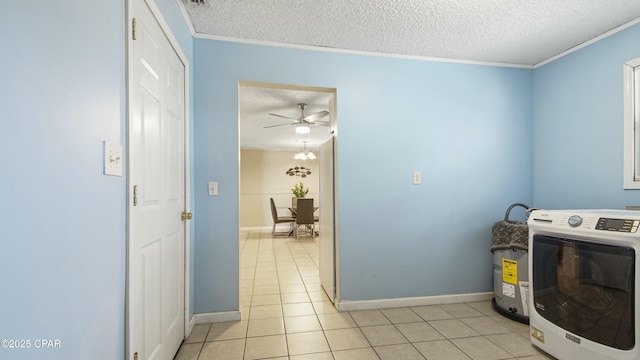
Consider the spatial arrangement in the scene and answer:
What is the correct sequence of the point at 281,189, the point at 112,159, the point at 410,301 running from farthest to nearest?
the point at 281,189, the point at 410,301, the point at 112,159

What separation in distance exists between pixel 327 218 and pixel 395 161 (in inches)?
36.2

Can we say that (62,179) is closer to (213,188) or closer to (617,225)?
(213,188)

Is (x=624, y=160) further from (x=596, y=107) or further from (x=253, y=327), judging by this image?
(x=253, y=327)

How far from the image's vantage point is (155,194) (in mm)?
1464

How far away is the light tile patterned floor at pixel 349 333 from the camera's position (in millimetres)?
1839

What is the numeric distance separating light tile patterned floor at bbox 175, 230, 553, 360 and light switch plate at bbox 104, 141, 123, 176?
4.75 ft

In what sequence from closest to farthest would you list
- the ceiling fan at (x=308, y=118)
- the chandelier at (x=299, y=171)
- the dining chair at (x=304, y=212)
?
the ceiling fan at (x=308, y=118) < the dining chair at (x=304, y=212) < the chandelier at (x=299, y=171)

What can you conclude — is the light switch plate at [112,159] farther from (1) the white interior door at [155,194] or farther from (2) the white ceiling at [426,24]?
(2) the white ceiling at [426,24]

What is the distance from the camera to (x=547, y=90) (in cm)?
270

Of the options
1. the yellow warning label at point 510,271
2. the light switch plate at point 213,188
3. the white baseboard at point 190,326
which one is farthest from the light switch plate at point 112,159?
the yellow warning label at point 510,271

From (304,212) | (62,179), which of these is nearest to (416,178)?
(62,179)

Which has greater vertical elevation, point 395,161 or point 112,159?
point 395,161

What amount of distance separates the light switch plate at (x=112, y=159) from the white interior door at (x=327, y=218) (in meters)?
1.81

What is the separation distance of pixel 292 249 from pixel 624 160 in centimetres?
445
